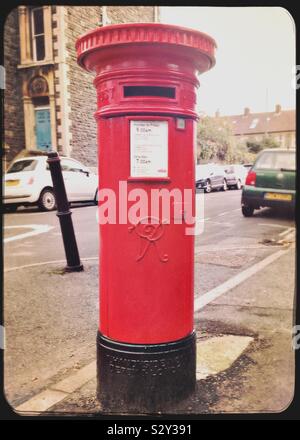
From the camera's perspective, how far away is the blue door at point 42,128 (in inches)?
177

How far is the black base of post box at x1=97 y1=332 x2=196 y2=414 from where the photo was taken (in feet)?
6.88

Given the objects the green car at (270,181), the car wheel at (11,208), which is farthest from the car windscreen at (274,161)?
the car wheel at (11,208)

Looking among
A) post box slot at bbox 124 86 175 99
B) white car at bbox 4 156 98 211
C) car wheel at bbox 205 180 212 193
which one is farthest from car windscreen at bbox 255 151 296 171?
post box slot at bbox 124 86 175 99

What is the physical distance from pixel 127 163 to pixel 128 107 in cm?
26

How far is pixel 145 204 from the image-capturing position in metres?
1.96

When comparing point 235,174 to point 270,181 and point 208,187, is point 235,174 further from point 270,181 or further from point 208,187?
point 270,181

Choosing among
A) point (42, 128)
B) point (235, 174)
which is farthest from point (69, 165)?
point (235, 174)

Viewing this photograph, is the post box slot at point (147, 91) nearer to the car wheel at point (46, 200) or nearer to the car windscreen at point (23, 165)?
the car windscreen at point (23, 165)

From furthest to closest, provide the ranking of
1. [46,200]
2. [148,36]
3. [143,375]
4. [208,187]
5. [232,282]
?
[208,187]
[46,200]
[232,282]
[143,375]
[148,36]

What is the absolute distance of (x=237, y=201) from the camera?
34.6 ft

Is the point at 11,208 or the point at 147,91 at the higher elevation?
the point at 147,91

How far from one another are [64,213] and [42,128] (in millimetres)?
1059

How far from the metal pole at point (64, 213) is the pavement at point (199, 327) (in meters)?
0.16

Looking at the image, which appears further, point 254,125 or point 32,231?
point 32,231
